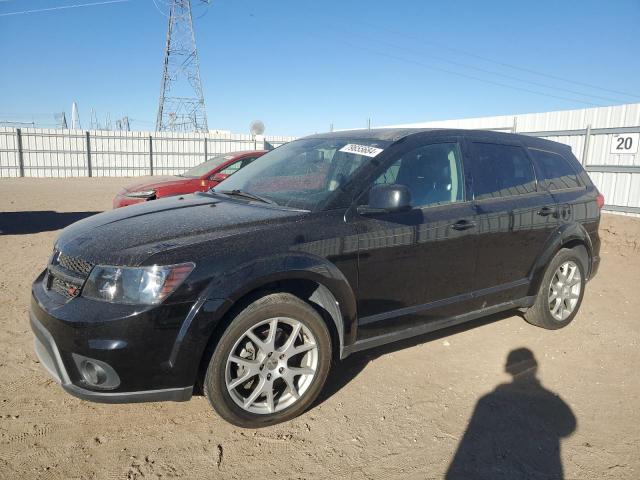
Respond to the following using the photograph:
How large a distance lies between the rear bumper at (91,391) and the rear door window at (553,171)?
3.58 m

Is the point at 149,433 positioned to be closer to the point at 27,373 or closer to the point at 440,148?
the point at 27,373

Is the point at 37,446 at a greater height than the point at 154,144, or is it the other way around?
the point at 154,144

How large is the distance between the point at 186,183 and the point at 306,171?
219 inches

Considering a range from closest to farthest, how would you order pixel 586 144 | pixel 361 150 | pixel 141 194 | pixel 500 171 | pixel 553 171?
1. pixel 361 150
2. pixel 500 171
3. pixel 553 171
4. pixel 141 194
5. pixel 586 144

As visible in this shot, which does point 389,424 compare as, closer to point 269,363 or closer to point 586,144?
point 269,363

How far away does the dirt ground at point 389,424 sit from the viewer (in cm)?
255

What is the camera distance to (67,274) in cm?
270

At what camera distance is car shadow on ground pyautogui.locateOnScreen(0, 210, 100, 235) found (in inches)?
351

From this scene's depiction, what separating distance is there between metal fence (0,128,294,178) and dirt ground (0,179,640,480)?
2255 centimetres

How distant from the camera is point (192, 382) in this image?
2.57 m

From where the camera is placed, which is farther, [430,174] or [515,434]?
[430,174]

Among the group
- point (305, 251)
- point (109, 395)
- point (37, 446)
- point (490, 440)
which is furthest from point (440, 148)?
point (37, 446)

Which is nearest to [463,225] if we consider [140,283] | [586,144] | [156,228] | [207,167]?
[156,228]

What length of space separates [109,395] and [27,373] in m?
1.36
